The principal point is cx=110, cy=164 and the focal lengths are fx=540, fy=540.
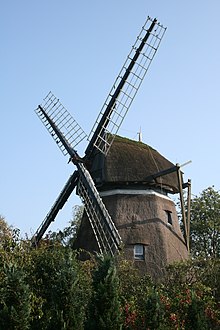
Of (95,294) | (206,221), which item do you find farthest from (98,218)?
(206,221)

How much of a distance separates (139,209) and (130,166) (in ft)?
6.46

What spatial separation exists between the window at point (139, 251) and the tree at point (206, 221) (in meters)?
15.6

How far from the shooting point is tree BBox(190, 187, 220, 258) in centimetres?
3750

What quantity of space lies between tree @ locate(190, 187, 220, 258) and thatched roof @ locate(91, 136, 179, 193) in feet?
41.4

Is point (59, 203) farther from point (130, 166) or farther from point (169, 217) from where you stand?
point (169, 217)

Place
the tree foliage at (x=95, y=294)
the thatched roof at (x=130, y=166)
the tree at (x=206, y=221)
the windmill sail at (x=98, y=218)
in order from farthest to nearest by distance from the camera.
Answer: the tree at (x=206, y=221) → the thatched roof at (x=130, y=166) → the windmill sail at (x=98, y=218) → the tree foliage at (x=95, y=294)

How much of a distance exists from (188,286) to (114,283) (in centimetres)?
473

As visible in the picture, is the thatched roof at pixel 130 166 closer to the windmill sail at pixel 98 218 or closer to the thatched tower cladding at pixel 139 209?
the thatched tower cladding at pixel 139 209

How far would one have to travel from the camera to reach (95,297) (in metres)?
13.8

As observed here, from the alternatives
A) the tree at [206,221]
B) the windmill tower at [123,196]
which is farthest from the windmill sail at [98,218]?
the tree at [206,221]

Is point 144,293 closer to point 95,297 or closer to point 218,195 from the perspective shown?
point 95,297

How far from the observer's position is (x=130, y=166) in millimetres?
23828

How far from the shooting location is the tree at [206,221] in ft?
123

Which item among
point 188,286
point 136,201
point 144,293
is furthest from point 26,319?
point 136,201
